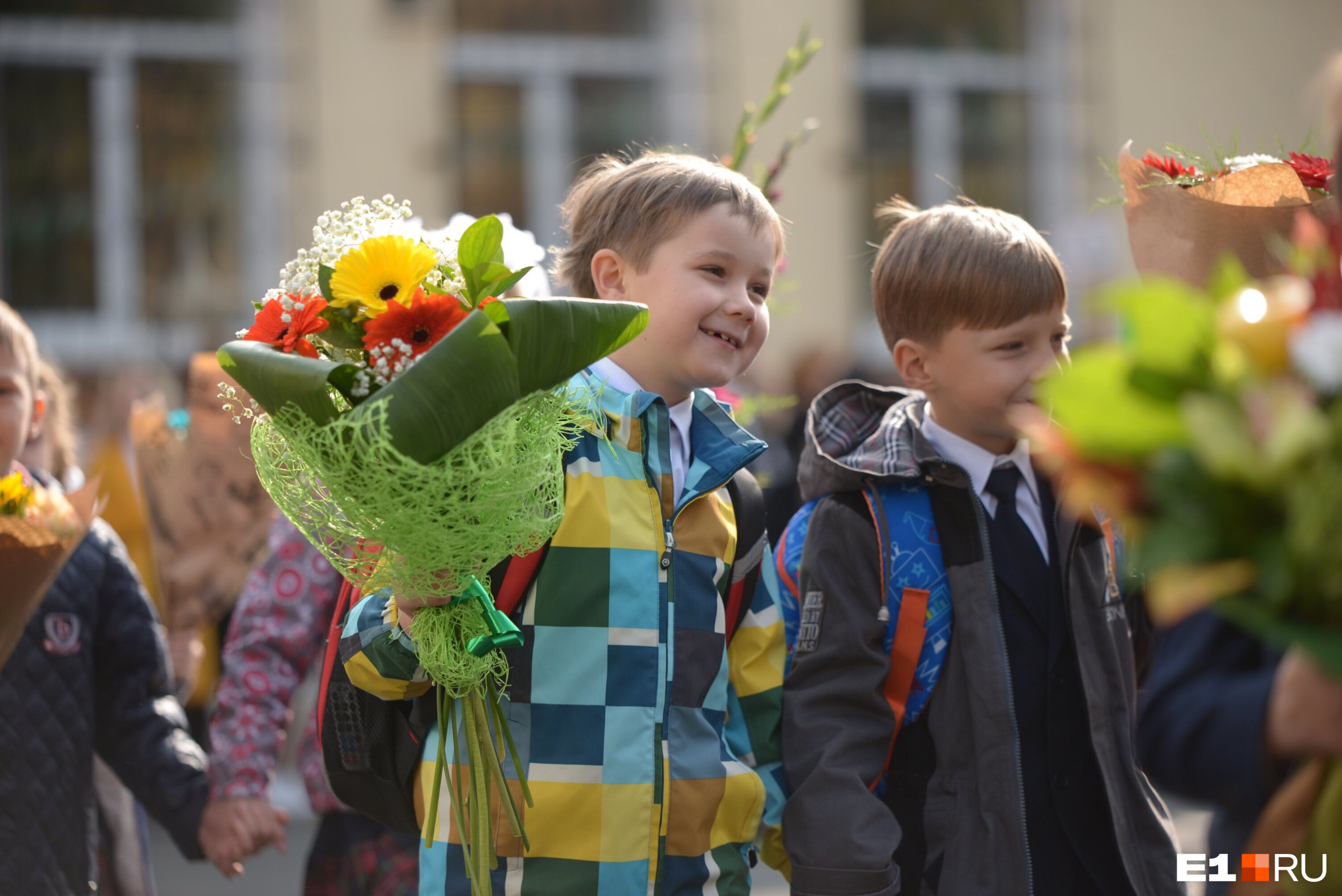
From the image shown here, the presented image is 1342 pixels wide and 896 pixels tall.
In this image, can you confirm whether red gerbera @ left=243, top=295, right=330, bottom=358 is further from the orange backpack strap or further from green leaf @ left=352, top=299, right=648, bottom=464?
the orange backpack strap

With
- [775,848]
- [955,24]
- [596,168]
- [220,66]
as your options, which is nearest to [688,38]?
[955,24]

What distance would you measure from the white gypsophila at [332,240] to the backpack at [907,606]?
3.27 ft

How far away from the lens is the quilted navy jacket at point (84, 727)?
2479 millimetres

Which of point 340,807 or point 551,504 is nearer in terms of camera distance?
point 551,504

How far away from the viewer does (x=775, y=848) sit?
7.39ft

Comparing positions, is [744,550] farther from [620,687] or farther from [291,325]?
[291,325]

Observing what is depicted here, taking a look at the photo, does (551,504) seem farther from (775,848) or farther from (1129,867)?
(1129,867)

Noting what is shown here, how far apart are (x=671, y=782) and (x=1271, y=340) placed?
1226 millimetres

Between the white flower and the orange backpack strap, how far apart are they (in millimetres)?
1194

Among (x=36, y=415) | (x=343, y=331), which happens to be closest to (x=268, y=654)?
(x=36, y=415)

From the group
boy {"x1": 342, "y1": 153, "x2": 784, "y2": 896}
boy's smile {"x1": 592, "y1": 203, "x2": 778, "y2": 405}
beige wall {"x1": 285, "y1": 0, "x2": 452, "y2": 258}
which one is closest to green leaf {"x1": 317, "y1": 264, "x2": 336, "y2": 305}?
boy {"x1": 342, "y1": 153, "x2": 784, "y2": 896}

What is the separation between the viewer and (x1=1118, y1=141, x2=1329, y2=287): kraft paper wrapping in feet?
6.95

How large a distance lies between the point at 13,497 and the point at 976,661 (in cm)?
172

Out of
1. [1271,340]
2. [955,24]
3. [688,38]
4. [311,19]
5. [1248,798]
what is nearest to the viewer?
[1271,340]
